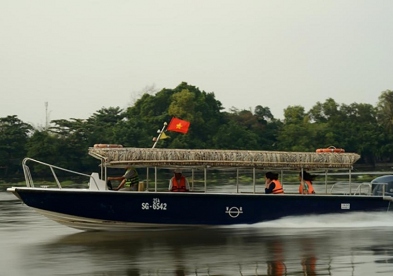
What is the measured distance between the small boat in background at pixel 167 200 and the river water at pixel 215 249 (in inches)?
11.3

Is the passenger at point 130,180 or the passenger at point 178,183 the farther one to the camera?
the passenger at point 178,183

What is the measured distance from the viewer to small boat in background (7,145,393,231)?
19.4 m

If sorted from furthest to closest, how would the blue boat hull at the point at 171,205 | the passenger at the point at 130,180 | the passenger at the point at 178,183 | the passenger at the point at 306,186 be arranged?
the passenger at the point at 306,186 → the passenger at the point at 178,183 → the passenger at the point at 130,180 → the blue boat hull at the point at 171,205

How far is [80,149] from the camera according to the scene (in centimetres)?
7225

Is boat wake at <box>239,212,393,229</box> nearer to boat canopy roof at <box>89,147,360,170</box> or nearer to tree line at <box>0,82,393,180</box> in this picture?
boat canopy roof at <box>89,147,360,170</box>

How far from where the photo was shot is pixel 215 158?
20.0 metres

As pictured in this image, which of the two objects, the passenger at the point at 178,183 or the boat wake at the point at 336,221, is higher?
the passenger at the point at 178,183

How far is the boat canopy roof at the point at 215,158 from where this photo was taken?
19.5 meters

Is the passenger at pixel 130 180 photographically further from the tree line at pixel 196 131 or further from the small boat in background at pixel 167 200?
the tree line at pixel 196 131

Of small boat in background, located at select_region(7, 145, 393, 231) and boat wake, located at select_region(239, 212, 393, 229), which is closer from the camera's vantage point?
small boat in background, located at select_region(7, 145, 393, 231)

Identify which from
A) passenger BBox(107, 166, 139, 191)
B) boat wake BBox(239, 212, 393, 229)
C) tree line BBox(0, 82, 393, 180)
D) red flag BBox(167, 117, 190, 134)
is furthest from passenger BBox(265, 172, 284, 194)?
tree line BBox(0, 82, 393, 180)

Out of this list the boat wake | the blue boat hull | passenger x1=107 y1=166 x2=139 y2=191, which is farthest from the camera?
the boat wake

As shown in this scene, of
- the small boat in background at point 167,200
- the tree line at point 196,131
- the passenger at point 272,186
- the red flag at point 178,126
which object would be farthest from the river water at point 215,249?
the tree line at point 196,131

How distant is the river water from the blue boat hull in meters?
0.31
